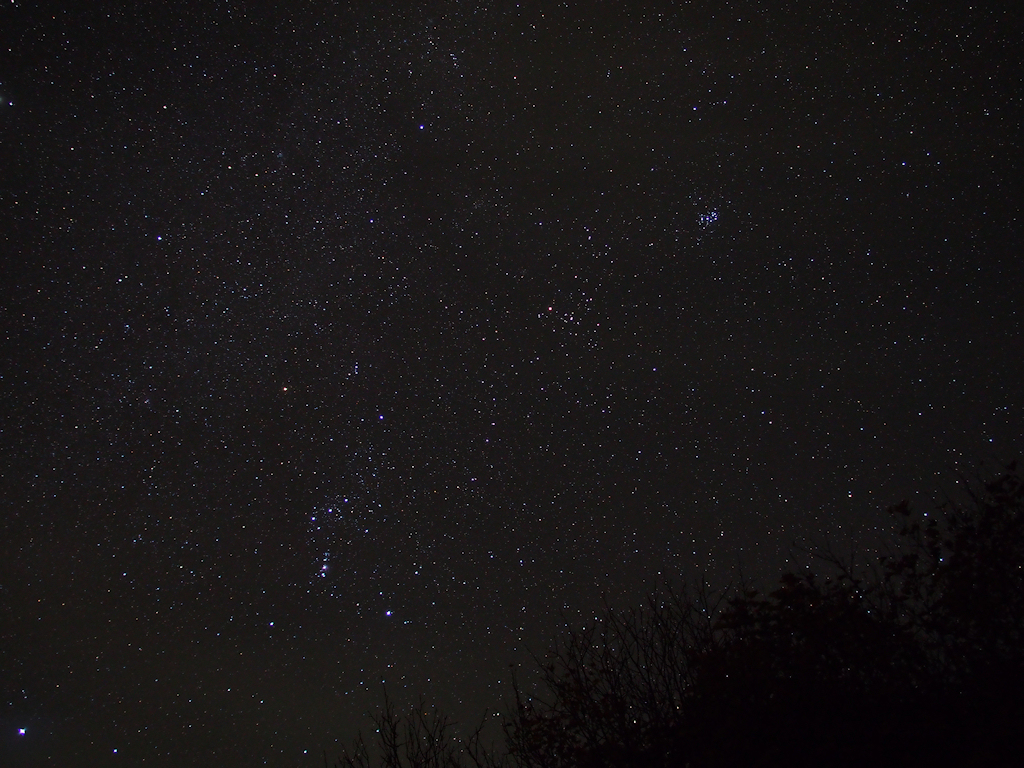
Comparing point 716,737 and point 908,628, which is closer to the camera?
point 716,737

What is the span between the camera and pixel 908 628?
6.88 m

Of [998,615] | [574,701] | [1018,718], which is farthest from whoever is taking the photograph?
[574,701]

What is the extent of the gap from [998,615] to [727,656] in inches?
98.4

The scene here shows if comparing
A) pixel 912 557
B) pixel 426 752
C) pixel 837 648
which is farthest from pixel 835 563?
pixel 426 752

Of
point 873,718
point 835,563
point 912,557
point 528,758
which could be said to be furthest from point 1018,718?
point 528,758

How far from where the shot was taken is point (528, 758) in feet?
29.4

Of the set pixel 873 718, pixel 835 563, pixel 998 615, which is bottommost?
pixel 873 718

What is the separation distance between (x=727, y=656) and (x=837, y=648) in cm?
107

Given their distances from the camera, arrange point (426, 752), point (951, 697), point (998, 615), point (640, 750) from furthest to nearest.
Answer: point (426, 752) → point (640, 750) → point (998, 615) → point (951, 697)

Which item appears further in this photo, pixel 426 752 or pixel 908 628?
pixel 426 752

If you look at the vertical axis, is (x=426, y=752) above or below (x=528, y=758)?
above

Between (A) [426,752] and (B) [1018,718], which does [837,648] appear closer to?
(B) [1018,718]

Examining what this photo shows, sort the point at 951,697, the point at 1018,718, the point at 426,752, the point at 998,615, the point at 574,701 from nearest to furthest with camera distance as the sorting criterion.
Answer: the point at 1018,718 → the point at 951,697 → the point at 998,615 → the point at 574,701 → the point at 426,752

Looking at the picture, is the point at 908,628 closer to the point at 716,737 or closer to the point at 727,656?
the point at 727,656
